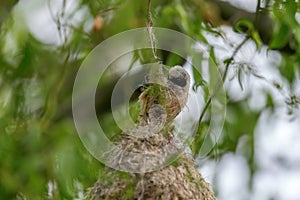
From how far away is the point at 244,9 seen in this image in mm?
2994

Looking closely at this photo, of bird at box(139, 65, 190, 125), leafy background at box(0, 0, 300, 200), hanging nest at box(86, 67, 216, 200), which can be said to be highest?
bird at box(139, 65, 190, 125)

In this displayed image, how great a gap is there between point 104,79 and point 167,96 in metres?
1.16

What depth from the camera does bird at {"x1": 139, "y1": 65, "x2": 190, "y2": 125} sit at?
1.83m

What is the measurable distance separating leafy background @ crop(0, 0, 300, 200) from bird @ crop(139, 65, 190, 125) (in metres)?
0.31

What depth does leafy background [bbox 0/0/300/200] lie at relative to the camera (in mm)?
2287

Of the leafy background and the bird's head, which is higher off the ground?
the bird's head

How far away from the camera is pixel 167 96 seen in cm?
183

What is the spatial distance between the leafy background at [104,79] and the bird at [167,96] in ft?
1.00

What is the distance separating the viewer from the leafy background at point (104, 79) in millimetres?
2287

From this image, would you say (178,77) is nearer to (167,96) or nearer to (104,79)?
(167,96)

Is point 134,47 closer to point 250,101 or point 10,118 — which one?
point 10,118

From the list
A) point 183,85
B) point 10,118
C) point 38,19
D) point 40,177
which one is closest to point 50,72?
point 38,19

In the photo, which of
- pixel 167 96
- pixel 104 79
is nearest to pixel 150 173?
pixel 167 96

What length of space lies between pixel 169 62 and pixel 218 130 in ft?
0.84
